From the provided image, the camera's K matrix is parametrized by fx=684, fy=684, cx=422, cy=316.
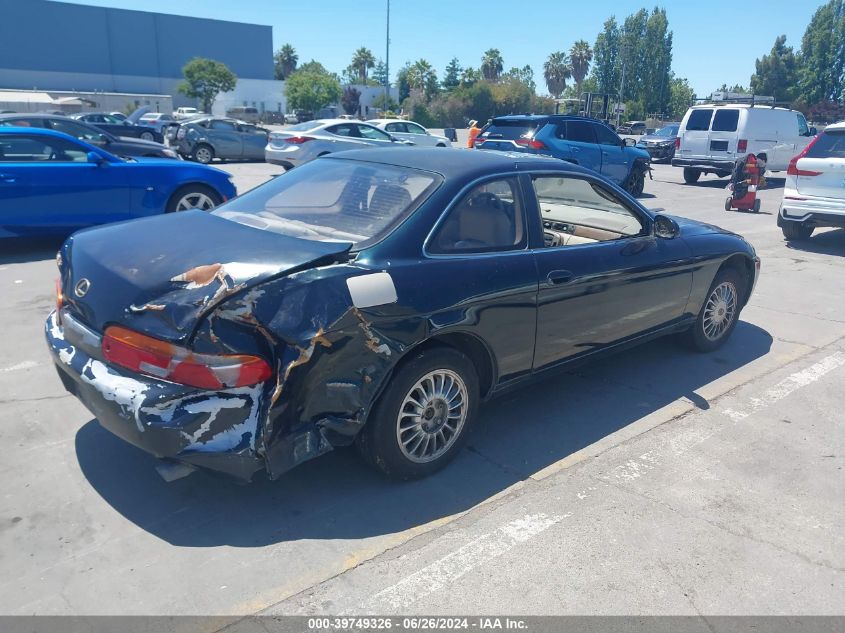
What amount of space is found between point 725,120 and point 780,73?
62.2m

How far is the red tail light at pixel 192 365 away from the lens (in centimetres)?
279

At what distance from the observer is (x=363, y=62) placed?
118 meters

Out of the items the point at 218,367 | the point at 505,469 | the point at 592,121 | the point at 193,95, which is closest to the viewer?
the point at 218,367

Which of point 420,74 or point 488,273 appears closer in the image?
point 488,273

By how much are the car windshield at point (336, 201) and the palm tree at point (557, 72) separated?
10661 centimetres

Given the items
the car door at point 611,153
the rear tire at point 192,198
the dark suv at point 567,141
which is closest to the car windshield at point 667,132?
the dark suv at point 567,141

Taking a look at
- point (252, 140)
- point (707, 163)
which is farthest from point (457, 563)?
point (252, 140)

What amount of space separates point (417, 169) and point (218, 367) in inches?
66.5

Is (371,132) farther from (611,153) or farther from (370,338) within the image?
(370,338)

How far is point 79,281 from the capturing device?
3258 millimetres

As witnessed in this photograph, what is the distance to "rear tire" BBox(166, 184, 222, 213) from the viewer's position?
27.9 ft

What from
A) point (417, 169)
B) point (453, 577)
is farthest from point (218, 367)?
point (417, 169)

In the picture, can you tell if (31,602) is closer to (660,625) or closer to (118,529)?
(118,529)

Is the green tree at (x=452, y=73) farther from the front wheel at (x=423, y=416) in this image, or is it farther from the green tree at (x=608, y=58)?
the front wheel at (x=423, y=416)
